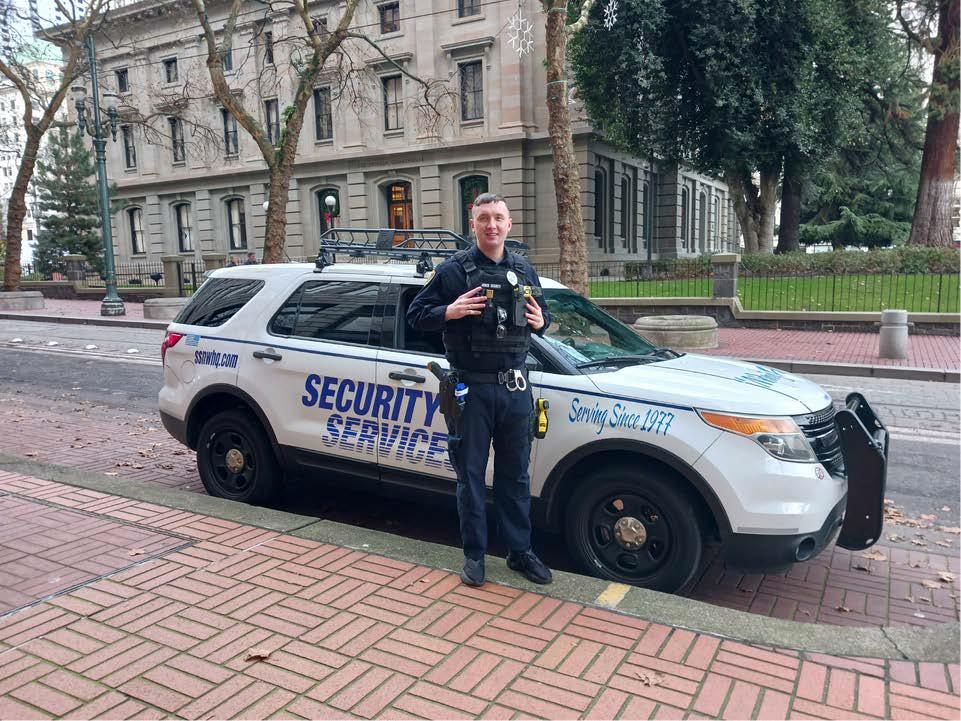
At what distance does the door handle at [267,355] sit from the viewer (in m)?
5.03

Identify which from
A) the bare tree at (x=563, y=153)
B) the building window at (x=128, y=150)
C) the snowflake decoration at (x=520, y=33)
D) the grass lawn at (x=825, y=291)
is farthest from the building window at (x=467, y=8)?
the building window at (x=128, y=150)

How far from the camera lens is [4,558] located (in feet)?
13.1

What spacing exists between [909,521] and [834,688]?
121 inches

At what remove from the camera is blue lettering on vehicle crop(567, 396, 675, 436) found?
3715mm

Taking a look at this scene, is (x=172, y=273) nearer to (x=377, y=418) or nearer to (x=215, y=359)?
(x=215, y=359)

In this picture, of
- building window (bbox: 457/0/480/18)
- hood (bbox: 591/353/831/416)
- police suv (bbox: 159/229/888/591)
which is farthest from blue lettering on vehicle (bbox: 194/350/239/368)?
building window (bbox: 457/0/480/18)

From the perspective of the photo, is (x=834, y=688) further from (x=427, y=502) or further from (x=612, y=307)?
(x=612, y=307)

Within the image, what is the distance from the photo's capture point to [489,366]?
11.9ft

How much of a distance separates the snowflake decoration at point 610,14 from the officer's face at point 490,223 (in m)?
22.8

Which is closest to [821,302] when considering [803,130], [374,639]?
[803,130]

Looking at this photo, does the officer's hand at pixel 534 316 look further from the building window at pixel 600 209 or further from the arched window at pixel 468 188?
the building window at pixel 600 209

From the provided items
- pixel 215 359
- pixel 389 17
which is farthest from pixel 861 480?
pixel 389 17

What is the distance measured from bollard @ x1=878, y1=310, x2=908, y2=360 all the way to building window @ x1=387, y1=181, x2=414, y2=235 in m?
24.8

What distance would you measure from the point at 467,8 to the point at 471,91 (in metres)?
3.37
